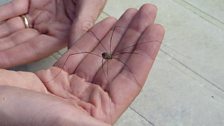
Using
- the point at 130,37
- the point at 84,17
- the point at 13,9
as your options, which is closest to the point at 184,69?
the point at 130,37

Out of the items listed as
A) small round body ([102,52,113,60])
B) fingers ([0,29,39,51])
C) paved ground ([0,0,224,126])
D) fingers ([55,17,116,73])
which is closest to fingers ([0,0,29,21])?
fingers ([0,29,39,51])

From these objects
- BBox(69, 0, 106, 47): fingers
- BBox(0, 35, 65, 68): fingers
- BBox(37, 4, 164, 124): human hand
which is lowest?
BBox(0, 35, 65, 68): fingers

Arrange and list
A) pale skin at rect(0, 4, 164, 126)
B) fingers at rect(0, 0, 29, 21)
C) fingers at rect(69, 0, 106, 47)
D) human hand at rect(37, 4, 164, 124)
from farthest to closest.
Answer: fingers at rect(0, 0, 29, 21)
fingers at rect(69, 0, 106, 47)
human hand at rect(37, 4, 164, 124)
pale skin at rect(0, 4, 164, 126)

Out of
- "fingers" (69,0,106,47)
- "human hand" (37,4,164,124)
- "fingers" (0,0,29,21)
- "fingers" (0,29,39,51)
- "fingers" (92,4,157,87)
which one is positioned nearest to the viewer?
"human hand" (37,4,164,124)

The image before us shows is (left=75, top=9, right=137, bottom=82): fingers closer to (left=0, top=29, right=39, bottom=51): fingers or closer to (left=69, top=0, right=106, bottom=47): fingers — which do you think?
(left=69, top=0, right=106, bottom=47): fingers

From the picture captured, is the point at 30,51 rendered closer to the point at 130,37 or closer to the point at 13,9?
the point at 13,9

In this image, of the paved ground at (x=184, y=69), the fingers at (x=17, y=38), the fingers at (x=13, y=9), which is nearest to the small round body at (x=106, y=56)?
the paved ground at (x=184, y=69)

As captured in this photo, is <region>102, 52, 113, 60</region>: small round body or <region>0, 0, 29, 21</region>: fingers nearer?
<region>102, 52, 113, 60</region>: small round body
